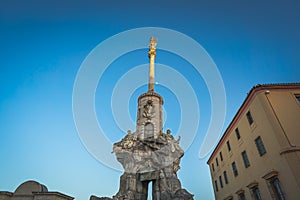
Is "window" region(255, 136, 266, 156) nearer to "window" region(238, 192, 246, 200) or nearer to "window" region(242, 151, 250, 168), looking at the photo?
"window" region(242, 151, 250, 168)

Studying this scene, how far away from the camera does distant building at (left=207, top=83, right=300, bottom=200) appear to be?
14.2 meters

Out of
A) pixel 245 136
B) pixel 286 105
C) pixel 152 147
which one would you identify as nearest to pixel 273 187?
pixel 245 136

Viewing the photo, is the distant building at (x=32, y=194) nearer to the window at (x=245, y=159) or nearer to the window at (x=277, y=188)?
the window at (x=277, y=188)

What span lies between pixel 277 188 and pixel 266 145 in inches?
136

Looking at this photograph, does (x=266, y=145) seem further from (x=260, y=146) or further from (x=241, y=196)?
(x=241, y=196)

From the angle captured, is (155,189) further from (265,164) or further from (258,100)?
(258,100)

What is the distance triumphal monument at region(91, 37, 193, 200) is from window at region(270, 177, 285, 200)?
271 inches

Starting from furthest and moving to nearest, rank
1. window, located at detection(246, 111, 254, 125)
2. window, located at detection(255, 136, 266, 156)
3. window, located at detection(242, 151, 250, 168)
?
window, located at detection(242, 151, 250, 168) < window, located at detection(246, 111, 254, 125) < window, located at detection(255, 136, 266, 156)

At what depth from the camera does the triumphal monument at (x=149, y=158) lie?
60.5 ft

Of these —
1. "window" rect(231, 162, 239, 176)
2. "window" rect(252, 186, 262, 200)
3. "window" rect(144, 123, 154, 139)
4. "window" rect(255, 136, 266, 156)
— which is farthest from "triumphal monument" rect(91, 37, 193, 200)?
"window" rect(255, 136, 266, 156)

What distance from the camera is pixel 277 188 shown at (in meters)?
15.2

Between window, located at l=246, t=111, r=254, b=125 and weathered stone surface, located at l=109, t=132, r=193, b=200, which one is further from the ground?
window, located at l=246, t=111, r=254, b=125

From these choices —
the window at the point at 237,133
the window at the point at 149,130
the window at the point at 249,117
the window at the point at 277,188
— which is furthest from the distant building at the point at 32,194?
the window at the point at 237,133

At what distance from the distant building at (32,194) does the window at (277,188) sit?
15.4 metres
